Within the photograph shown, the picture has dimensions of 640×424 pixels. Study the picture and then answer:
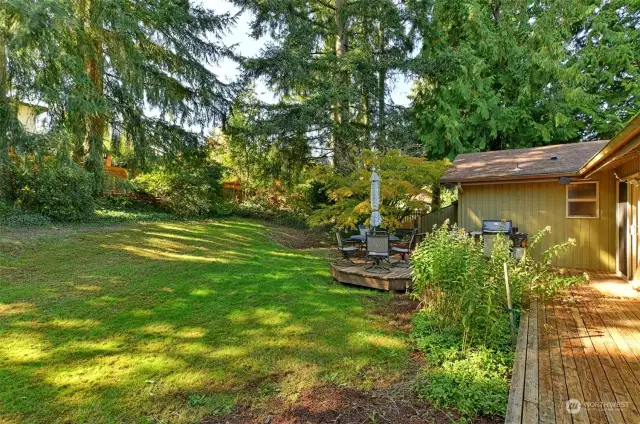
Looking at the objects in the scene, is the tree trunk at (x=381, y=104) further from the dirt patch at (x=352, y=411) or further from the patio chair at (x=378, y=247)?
the dirt patch at (x=352, y=411)

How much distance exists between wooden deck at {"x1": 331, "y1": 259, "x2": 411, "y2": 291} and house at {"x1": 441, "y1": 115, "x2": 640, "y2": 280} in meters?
3.55

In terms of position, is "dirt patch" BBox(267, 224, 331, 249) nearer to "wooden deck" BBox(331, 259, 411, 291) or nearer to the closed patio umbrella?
"wooden deck" BBox(331, 259, 411, 291)

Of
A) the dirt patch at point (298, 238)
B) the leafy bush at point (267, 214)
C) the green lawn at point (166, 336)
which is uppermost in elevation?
the leafy bush at point (267, 214)

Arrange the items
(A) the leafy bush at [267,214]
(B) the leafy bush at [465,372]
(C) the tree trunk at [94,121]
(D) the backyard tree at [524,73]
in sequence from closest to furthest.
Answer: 1. (B) the leafy bush at [465,372]
2. (C) the tree trunk at [94,121]
3. (D) the backyard tree at [524,73]
4. (A) the leafy bush at [267,214]

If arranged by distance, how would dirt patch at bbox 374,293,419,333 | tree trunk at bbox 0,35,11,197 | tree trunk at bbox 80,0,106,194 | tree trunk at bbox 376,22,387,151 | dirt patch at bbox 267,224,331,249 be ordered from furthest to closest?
tree trunk at bbox 376,22,387,151
dirt patch at bbox 267,224,331,249
tree trunk at bbox 80,0,106,194
tree trunk at bbox 0,35,11,197
dirt patch at bbox 374,293,419,333

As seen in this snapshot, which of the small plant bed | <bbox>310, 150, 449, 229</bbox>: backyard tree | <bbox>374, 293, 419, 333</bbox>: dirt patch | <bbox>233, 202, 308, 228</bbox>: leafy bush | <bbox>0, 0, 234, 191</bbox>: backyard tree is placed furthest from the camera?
<bbox>233, 202, 308, 228</bbox>: leafy bush

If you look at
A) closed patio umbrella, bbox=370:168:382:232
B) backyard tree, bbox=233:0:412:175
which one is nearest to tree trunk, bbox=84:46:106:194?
backyard tree, bbox=233:0:412:175

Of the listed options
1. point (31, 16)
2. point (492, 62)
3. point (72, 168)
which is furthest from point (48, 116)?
point (492, 62)

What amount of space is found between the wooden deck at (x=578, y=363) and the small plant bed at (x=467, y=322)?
8.4 inches

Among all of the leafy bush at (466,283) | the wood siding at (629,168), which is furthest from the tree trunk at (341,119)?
the leafy bush at (466,283)

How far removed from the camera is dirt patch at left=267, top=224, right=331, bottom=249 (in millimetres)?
11602

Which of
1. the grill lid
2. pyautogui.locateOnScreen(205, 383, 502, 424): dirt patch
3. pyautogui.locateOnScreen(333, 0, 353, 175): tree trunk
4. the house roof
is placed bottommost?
pyautogui.locateOnScreen(205, 383, 502, 424): dirt patch

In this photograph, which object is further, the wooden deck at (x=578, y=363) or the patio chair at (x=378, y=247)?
the patio chair at (x=378, y=247)

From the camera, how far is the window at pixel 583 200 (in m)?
7.73
